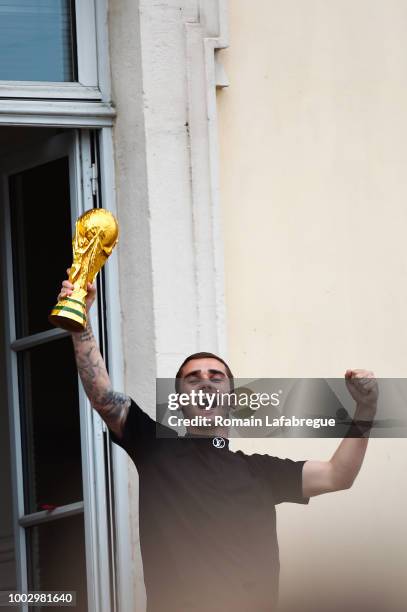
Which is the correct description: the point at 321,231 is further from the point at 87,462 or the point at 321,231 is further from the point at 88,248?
the point at 88,248

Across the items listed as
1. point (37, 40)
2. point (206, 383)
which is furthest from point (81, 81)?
point (206, 383)

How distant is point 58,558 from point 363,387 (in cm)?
152

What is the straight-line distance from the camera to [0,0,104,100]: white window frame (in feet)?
16.9

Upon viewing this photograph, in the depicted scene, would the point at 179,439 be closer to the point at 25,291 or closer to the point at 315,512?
the point at 315,512

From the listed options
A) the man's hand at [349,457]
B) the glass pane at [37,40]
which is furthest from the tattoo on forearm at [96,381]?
the glass pane at [37,40]

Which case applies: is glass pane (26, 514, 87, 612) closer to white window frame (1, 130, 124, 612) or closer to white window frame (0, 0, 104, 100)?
white window frame (1, 130, 124, 612)

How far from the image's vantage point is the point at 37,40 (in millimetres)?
5266

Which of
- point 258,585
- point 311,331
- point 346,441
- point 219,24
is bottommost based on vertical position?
point 258,585

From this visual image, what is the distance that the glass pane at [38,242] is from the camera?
5.41 metres

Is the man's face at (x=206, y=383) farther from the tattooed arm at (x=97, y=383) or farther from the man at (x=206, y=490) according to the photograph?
the tattooed arm at (x=97, y=383)

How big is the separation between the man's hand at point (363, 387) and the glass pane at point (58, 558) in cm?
124

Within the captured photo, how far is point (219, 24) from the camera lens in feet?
17.0

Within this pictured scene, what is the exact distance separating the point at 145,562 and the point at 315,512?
0.93 metres

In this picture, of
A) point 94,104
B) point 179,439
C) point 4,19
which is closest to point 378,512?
point 179,439
